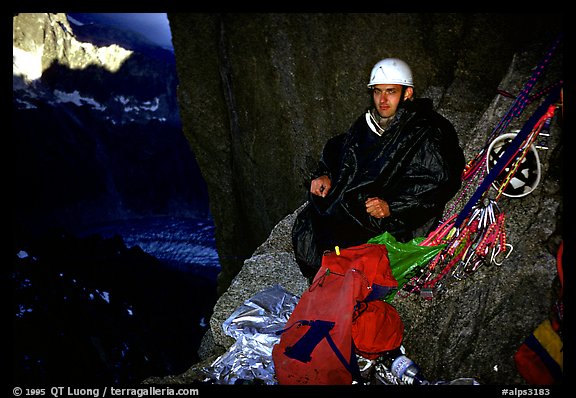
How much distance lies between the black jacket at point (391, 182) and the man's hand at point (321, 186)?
0.05 meters

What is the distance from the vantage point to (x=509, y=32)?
12.0 ft

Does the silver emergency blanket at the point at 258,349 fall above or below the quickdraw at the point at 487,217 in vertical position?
below

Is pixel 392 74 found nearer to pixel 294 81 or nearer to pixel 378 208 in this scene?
pixel 378 208

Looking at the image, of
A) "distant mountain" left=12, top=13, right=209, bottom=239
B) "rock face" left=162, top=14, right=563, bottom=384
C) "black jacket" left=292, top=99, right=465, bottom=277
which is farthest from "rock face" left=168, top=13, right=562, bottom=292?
"distant mountain" left=12, top=13, right=209, bottom=239

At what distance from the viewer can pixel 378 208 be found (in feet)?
9.10

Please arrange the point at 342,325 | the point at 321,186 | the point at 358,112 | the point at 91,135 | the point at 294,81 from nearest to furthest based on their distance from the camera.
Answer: the point at 342,325, the point at 321,186, the point at 358,112, the point at 294,81, the point at 91,135

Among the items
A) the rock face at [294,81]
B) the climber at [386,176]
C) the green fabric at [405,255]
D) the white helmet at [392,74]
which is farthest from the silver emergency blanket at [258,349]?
the white helmet at [392,74]

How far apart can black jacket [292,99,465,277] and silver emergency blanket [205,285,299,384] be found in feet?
1.61

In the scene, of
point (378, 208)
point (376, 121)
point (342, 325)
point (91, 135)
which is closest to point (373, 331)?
point (342, 325)

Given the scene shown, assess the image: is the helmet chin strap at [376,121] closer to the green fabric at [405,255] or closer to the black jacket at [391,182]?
the black jacket at [391,182]

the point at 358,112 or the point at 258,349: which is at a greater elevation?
the point at 358,112

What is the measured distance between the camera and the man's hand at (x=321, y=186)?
134 inches

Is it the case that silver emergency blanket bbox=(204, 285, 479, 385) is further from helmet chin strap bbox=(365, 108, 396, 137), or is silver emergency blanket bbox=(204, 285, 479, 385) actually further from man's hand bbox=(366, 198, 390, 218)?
helmet chin strap bbox=(365, 108, 396, 137)

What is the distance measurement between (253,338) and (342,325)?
109 centimetres
